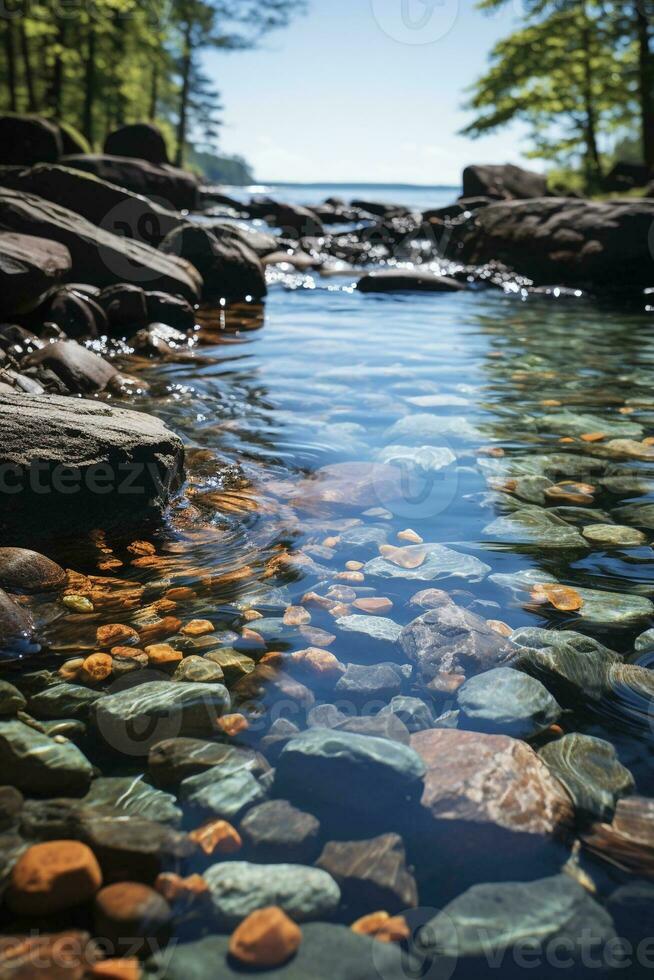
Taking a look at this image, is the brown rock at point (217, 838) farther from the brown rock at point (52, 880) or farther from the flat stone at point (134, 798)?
the brown rock at point (52, 880)

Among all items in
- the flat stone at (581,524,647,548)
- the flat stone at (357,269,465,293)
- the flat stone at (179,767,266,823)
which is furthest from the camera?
the flat stone at (357,269,465,293)

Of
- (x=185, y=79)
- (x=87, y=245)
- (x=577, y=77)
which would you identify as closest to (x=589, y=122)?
(x=577, y=77)

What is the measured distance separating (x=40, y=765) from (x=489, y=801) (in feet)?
3.90

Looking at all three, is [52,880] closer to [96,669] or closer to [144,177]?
[96,669]

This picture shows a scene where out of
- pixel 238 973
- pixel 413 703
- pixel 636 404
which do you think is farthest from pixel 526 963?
pixel 636 404

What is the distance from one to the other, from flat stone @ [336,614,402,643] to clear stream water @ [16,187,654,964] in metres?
0.03

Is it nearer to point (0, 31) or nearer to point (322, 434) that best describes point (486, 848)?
point (322, 434)

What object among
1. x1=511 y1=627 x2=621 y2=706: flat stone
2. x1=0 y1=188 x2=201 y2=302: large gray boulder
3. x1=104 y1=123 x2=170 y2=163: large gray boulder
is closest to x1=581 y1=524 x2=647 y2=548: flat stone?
x1=511 y1=627 x2=621 y2=706: flat stone

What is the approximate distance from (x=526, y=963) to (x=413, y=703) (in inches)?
34.6

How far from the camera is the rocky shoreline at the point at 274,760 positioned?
1590mm

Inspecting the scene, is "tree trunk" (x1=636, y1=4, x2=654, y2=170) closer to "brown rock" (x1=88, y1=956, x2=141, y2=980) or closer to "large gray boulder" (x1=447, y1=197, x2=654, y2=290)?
"large gray boulder" (x1=447, y1=197, x2=654, y2=290)

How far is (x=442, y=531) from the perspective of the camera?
12.2 feet

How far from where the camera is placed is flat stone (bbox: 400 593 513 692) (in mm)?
2535

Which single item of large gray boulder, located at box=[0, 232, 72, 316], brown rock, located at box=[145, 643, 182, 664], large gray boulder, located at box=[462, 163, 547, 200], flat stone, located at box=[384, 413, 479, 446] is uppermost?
large gray boulder, located at box=[462, 163, 547, 200]
